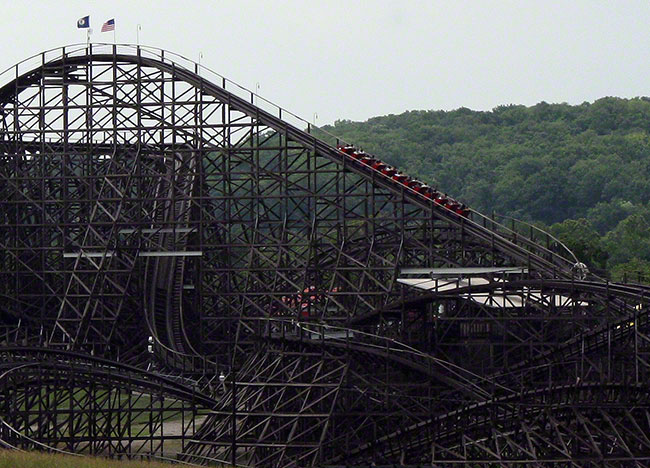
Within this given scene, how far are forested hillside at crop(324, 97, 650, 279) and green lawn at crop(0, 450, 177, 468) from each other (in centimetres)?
7308

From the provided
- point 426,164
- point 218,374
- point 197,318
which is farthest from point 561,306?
point 426,164

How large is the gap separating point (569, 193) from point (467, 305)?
84.9 meters

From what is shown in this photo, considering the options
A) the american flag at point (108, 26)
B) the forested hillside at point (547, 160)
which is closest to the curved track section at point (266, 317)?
the american flag at point (108, 26)

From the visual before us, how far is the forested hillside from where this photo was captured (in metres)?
132

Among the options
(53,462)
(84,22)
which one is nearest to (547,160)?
(84,22)

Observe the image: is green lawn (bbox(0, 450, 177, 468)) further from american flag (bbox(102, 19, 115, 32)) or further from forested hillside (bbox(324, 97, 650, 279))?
forested hillside (bbox(324, 97, 650, 279))

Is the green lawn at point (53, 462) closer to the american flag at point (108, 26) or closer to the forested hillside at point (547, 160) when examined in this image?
the american flag at point (108, 26)

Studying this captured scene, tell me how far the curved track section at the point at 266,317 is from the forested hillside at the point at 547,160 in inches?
1960

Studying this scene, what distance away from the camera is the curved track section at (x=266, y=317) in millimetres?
44656

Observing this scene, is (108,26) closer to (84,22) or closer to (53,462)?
(84,22)

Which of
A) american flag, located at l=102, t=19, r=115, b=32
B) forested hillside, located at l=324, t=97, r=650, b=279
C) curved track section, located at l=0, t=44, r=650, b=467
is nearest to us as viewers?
curved track section, located at l=0, t=44, r=650, b=467

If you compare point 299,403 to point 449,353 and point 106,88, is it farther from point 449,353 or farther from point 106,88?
point 106,88

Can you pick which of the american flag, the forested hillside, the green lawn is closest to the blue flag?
the american flag

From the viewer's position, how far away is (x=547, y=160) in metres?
140
